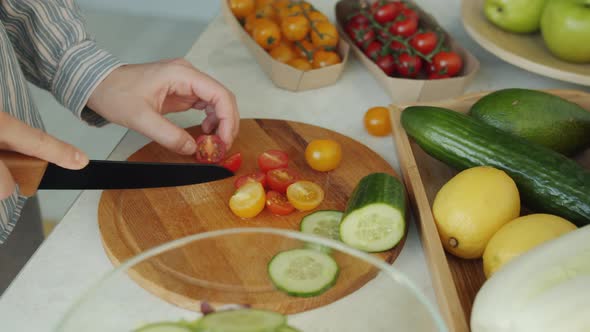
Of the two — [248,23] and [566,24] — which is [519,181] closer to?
[566,24]

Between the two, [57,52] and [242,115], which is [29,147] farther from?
[242,115]

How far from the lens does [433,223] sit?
3.11 ft

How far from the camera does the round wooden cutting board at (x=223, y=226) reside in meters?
0.65

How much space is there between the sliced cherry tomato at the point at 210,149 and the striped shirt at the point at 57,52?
21 centimetres

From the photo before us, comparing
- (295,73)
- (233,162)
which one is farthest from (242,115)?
(233,162)

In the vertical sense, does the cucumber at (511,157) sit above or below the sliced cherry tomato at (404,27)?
above

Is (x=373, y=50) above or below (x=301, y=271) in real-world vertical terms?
below

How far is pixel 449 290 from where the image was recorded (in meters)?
0.84

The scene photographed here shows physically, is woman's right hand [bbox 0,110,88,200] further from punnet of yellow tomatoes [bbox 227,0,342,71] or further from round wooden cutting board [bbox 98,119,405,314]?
punnet of yellow tomatoes [bbox 227,0,342,71]

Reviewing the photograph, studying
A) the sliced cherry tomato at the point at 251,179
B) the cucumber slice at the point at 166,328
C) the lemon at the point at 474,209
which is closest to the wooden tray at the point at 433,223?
the lemon at the point at 474,209

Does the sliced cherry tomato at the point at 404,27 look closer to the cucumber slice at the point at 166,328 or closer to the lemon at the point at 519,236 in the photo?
the lemon at the point at 519,236

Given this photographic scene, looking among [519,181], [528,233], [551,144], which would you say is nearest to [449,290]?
[528,233]

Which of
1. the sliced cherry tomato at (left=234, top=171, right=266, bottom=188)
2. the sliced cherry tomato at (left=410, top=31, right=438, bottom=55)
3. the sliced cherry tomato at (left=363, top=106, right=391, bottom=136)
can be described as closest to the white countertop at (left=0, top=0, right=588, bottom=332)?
the sliced cherry tomato at (left=363, top=106, right=391, bottom=136)

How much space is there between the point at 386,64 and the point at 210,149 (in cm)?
47
